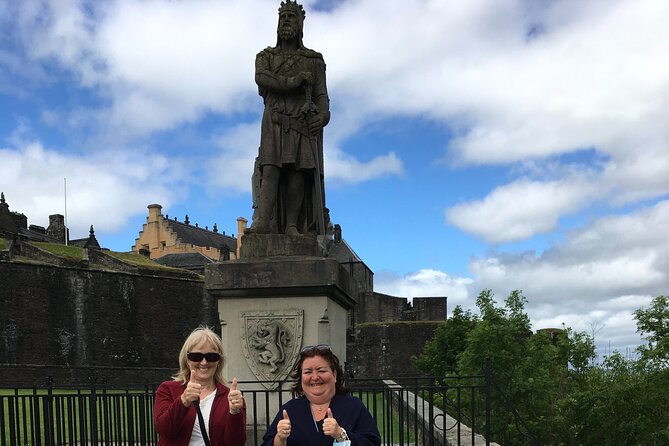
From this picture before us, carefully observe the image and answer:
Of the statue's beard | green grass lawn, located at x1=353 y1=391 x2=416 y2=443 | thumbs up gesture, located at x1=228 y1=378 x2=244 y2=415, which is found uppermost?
the statue's beard

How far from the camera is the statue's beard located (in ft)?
23.3

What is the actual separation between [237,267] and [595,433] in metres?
8.54

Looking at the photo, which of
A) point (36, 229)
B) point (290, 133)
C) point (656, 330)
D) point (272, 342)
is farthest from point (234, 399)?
point (36, 229)

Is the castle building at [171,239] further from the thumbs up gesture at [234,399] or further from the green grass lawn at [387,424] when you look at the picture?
the thumbs up gesture at [234,399]

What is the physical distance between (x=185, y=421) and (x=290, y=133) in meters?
3.85

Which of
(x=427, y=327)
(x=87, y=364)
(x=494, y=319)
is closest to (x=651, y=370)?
(x=494, y=319)

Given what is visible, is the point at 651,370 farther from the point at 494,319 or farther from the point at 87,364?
the point at 87,364

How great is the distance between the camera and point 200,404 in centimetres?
381

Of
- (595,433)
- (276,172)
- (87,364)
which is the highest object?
(276,172)

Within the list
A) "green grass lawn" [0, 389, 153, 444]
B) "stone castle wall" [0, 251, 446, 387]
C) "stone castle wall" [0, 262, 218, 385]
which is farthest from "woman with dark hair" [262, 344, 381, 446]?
"stone castle wall" [0, 251, 446, 387]

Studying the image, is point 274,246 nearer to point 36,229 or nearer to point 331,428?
point 331,428

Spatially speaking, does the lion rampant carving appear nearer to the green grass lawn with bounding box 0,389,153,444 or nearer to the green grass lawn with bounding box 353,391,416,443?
the green grass lawn with bounding box 353,391,416,443

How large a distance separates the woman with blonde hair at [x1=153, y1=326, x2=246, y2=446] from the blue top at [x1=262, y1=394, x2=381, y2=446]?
0.75 ft

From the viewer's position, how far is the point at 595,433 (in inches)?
476
